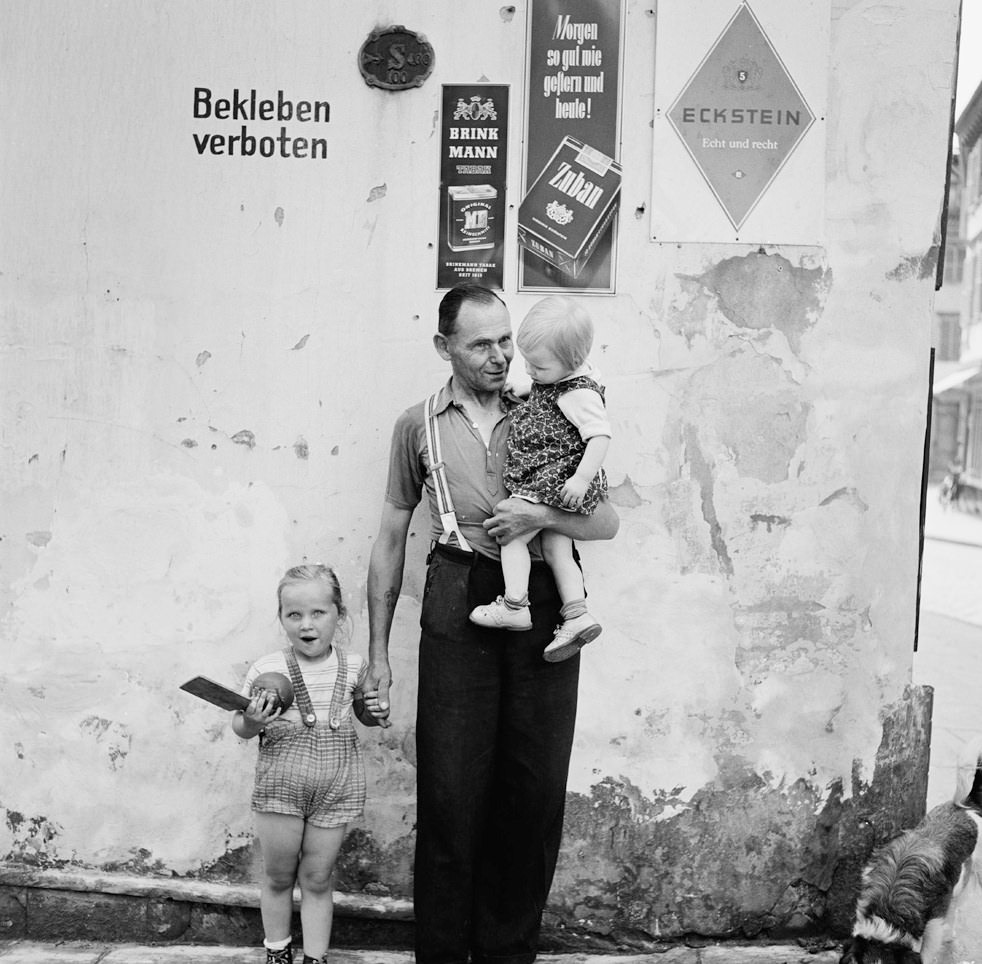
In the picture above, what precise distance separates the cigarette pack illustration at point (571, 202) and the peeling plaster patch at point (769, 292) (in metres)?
0.35

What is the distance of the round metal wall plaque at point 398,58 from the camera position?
11.0 feet

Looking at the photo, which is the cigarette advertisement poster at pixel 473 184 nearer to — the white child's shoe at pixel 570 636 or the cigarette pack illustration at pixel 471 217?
the cigarette pack illustration at pixel 471 217

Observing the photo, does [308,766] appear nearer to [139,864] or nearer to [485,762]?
[485,762]

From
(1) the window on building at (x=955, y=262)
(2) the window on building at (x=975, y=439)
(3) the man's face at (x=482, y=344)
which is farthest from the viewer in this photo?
(1) the window on building at (x=955, y=262)

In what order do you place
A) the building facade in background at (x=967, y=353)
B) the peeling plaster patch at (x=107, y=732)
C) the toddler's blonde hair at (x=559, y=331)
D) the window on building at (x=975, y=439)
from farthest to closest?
the window on building at (x=975, y=439)
the building facade in background at (x=967, y=353)
the peeling plaster patch at (x=107, y=732)
the toddler's blonde hair at (x=559, y=331)

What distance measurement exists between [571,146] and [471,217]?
1.20 feet

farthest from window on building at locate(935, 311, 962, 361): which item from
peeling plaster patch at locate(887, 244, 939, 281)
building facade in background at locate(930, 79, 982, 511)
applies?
peeling plaster patch at locate(887, 244, 939, 281)

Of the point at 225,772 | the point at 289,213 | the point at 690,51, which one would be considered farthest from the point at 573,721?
the point at 690,51

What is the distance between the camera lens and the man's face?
9.80 feet

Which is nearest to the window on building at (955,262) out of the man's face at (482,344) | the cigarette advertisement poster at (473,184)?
the cigarette advertisement poster at (473,184)

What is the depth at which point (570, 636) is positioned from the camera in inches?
116

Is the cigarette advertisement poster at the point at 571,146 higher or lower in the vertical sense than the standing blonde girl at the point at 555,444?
higher

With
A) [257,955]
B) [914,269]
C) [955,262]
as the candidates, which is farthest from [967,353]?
[257,955]

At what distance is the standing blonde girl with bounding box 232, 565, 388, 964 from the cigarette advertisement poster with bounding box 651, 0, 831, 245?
151cm
